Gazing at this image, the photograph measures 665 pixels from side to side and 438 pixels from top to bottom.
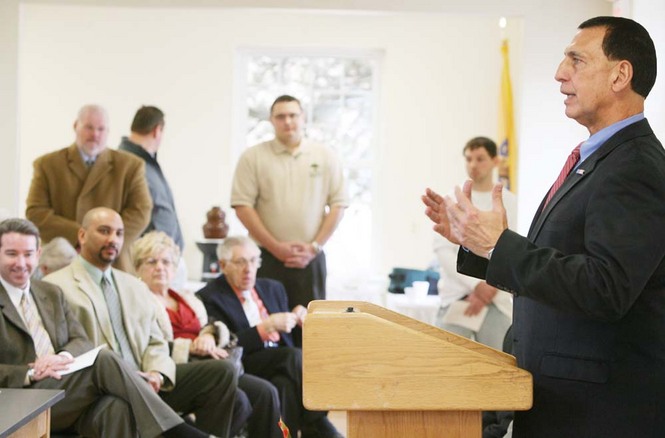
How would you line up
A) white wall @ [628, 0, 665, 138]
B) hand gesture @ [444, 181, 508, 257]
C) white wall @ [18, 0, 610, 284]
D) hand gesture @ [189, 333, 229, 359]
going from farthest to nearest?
white wall @ [18, 0, 610, 284], hand gesture @ [189, 333, 229, 359], white wall @ [628, 0, 665, 138], hand gesture @ [444, 181, 508, 257]

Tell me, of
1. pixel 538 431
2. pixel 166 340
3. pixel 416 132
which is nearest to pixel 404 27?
pixel 416 132

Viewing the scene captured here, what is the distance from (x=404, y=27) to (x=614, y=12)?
444 centimetres

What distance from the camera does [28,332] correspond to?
3.71 meters

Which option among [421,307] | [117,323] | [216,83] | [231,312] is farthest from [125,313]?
[216,83]

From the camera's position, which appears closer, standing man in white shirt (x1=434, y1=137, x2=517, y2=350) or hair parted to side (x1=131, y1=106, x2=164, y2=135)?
standing man in white shirt (x1=434, y1=137, x2=517, y2=350)

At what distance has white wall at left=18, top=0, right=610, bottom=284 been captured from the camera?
9656 mm

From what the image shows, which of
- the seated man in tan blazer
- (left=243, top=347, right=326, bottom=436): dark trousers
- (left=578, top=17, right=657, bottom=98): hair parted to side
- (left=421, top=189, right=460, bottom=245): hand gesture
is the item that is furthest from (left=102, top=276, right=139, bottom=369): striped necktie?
(left=578, top=17, right=657, bottom=98): hair parted to side

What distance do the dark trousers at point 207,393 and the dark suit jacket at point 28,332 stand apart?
0.51 metres

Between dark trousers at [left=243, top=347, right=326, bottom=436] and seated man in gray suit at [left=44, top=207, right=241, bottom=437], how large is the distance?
1.48 ft

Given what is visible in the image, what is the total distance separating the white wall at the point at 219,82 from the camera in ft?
31.7

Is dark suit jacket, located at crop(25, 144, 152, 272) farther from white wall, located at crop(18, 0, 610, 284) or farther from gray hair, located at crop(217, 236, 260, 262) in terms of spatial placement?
white wall, located at crop(18, 0, 610, 284)

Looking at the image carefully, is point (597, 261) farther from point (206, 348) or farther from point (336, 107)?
point (336, 107)

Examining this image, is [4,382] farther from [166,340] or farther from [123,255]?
[123,255]

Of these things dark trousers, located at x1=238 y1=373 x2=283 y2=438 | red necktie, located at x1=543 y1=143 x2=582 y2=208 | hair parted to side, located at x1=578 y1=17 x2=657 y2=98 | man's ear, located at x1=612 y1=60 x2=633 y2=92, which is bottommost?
dark trousers, located at x1=238 y1=373 x2=283 y2=438
